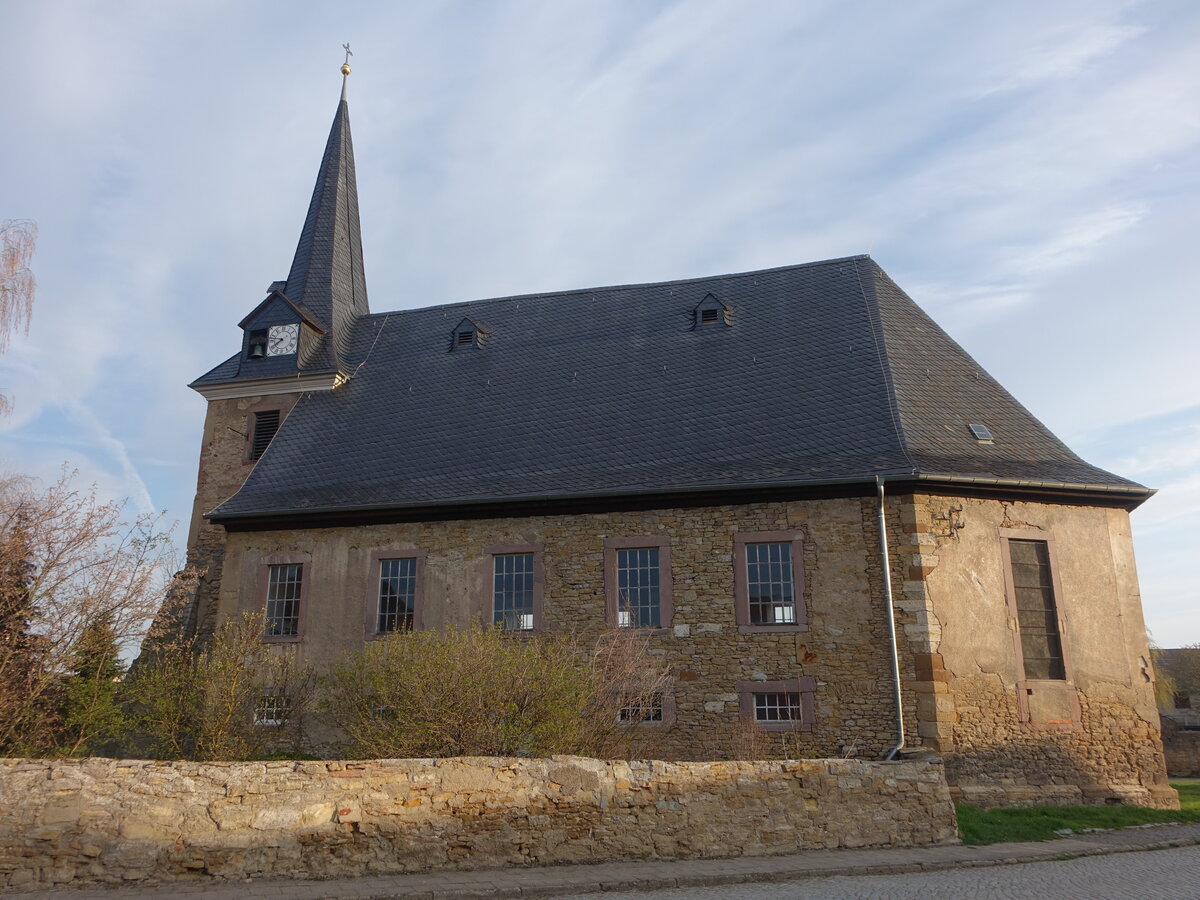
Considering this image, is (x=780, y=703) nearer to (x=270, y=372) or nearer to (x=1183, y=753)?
(x=270, y=372)

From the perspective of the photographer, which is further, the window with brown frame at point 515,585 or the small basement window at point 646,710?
the window with brown frame at point 515,585

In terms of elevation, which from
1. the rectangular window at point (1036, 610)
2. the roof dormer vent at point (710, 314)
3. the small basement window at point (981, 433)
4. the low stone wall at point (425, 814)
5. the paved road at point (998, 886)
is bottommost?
the paved road at point (998, 886)

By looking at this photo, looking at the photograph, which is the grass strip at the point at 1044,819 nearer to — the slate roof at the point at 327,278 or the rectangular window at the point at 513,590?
the rectangular window at the point at 513,590

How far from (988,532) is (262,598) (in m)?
11.8

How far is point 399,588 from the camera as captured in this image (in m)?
16.5

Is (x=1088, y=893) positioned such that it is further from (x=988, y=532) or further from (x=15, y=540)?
(x=15, y=540)

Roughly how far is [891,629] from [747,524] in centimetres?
262

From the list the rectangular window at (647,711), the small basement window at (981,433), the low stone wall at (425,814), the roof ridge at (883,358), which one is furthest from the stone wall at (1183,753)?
the low stone wall at (425,814)

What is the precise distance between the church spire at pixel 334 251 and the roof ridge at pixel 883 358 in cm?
1084

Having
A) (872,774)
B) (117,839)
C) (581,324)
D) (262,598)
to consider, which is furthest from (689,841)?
(581,324)

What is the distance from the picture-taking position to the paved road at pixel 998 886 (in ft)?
27.8

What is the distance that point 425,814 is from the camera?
9445mm

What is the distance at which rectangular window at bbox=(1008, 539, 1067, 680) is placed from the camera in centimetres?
1454

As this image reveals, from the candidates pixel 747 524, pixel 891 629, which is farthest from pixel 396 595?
pixel 891 629
